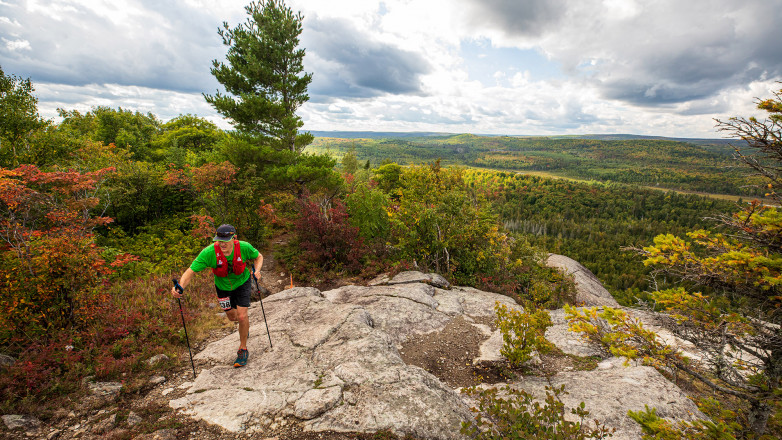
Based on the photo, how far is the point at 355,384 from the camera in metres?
4.47

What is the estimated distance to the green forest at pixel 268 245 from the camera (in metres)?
3.24

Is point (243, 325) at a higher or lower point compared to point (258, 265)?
lower

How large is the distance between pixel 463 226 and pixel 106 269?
1004cm

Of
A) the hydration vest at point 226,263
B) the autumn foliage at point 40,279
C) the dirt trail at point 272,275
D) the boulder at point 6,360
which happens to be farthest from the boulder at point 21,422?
the dirt trail at point 272,275

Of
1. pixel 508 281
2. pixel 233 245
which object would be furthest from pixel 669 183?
pixel 233 245

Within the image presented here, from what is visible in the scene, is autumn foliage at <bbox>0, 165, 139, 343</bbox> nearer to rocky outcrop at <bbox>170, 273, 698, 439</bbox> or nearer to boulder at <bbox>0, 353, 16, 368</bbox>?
boulder at <bbox>0, 353, 16, 368</bbox>

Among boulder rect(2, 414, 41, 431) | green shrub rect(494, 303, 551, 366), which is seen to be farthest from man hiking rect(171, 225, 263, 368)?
green shrub rect(494, 303, 551, 366)

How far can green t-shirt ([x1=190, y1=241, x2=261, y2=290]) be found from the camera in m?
4.89

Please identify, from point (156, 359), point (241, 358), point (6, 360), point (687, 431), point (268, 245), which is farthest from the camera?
point (268, 245)

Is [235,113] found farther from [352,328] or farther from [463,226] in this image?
[352,328]

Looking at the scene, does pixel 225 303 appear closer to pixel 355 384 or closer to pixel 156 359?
pixel 156 359

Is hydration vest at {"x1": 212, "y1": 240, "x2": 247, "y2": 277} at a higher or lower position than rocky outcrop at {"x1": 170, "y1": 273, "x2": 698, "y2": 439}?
higher

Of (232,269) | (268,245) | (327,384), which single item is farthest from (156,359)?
(268,245)

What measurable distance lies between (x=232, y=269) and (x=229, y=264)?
101 millimetres
